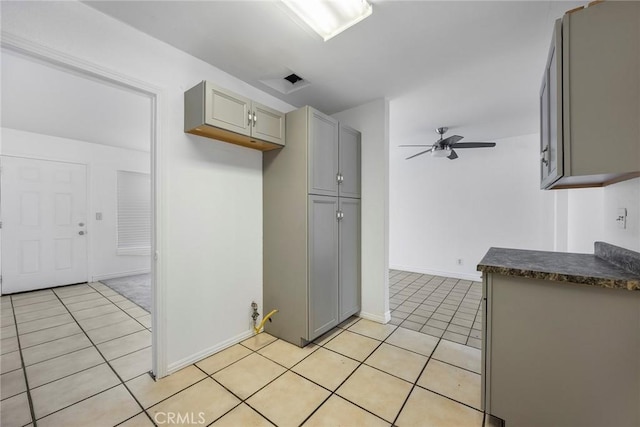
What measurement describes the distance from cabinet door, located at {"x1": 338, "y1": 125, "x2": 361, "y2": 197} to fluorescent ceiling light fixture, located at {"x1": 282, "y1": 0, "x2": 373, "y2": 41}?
1.01 m

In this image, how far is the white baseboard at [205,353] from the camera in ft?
6.12

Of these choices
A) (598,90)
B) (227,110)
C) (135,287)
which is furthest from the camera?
(135,287)

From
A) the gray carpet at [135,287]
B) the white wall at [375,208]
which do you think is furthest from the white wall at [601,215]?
the gray carpet at [135,287]

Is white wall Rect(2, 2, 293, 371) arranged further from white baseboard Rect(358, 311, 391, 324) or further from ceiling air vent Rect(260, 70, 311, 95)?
white baseboard Rect(358, 311, 391, 324)

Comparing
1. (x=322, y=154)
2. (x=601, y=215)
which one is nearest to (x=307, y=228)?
(x=322, y=154)

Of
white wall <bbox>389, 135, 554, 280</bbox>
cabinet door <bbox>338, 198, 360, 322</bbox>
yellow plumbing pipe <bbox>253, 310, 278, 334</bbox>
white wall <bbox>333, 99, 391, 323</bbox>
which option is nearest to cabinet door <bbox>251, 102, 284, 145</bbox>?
cabinet door <bbox>338, 198, 360, 322</bbox>

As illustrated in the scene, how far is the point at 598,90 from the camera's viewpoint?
1088 millimetres

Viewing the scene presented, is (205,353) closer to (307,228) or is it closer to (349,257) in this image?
(307,228)

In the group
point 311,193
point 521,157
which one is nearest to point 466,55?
point 311,193

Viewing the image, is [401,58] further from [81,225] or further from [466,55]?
[81,225]

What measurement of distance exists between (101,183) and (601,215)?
23.2ft

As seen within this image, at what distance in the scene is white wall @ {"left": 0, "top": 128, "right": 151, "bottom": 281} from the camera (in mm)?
3992

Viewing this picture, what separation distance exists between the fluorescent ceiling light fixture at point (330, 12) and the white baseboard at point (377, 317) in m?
2.70

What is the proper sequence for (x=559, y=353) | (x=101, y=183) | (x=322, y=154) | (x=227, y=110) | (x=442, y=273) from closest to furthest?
1. (x=559, y=353)
2. (x=227, y=110)
3. (x=322, y=154)
4. (x=101, y=183)
5. (x=442, y=273)
